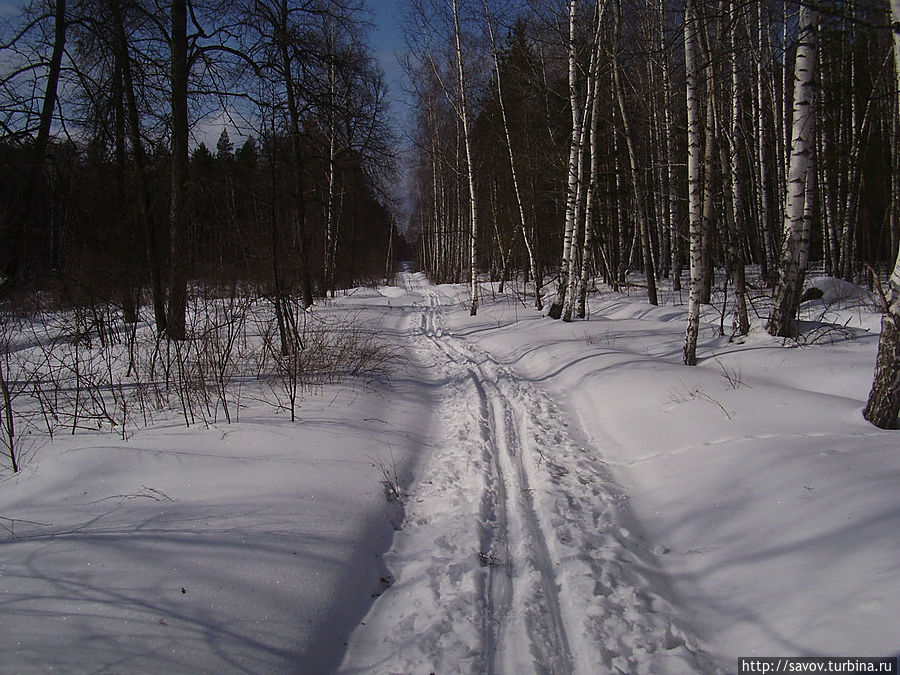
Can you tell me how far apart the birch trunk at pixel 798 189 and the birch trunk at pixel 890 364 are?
3.02 meters

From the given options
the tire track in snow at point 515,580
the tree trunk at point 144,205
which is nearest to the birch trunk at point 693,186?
the tire track in snow at point 515,580

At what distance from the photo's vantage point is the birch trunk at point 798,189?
6746mm

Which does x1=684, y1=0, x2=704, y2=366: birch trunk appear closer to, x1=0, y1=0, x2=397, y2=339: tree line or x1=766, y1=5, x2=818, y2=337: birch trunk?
x1=766, y1=5, x2=818, y2=337: birch trunk

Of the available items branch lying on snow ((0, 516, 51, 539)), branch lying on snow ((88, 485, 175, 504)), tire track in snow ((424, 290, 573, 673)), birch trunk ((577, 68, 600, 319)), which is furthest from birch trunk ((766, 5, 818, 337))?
branch lying on snow ((0, 516, 51, 539))

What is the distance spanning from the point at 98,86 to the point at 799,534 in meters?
11.1

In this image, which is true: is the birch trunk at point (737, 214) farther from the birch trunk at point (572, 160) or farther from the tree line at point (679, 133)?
the birch trunk at point (572, 160)

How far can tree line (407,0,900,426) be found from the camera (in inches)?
291

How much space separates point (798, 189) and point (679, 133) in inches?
534

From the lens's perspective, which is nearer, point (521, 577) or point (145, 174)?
point (521, 577)

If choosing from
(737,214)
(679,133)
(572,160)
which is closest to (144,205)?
(572,160)

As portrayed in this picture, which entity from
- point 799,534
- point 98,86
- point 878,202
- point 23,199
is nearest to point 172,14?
point 98,86

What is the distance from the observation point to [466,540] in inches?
140

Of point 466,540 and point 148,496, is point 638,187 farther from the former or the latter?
point 148,496

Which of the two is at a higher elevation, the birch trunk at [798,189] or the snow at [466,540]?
the birch trunk at [798,189]
